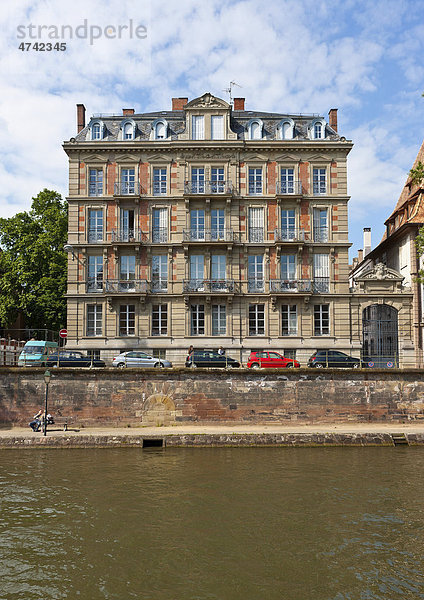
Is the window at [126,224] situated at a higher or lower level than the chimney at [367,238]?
lower

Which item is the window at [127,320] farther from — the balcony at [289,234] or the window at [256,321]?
the balcony at [289,234]

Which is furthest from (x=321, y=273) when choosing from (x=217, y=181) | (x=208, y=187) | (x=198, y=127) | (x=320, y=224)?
(x=198, y=127)

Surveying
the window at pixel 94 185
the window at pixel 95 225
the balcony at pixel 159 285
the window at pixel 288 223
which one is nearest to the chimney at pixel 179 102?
the window at pixel 94 185

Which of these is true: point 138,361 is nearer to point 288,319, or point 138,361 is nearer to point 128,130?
point 288,319

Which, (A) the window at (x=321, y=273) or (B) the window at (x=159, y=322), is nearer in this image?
(B) the window at (x=159, y=322)

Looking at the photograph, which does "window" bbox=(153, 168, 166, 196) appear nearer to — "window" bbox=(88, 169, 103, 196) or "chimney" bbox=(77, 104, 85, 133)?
"window" bbox=(88, 169, 103, 196)

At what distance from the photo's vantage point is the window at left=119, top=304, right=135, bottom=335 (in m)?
37.8

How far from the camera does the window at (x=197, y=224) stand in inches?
1510

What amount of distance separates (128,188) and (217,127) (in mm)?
Result: 7717

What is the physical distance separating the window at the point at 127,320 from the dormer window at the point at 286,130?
638 inches

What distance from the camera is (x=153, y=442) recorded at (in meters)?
25.2

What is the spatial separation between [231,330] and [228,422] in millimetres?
9864

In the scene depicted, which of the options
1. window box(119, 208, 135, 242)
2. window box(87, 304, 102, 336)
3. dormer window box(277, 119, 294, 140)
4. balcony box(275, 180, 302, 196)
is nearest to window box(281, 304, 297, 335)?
balcony box(275, 180, 302, 196)

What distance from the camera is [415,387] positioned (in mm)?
28984
